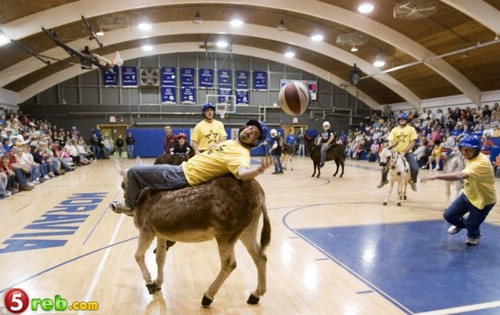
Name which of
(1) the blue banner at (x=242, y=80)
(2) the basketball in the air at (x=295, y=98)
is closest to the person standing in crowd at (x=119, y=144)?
(1) the blue banner at (x=242, y=80)

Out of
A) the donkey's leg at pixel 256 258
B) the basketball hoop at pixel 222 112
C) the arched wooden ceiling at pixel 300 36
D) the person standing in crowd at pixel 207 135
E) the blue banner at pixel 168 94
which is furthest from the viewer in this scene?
the blue banner at pixel 168 94

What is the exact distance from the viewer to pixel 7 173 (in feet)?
→ 33.9

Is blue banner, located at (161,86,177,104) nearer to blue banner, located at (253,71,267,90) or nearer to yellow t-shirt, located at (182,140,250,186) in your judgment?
blue banner, located at (253,71,267,90)

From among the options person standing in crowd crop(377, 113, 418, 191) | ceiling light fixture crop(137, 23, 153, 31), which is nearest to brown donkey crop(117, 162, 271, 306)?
person standing in crowd crop(377, 113, 418, 191)

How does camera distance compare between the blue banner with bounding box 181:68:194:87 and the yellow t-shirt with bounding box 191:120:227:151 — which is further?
the blue banner with bounding box 181:68:194:87

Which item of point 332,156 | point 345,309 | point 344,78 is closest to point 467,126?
point 332,156

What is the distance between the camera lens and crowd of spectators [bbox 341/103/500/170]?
Answer: 1752cm

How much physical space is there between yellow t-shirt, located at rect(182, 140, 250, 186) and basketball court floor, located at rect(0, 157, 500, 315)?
1.39 m

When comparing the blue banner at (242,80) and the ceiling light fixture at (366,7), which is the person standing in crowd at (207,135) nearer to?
the ceiling light fixture at (366,7)

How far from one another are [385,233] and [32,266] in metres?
5.73

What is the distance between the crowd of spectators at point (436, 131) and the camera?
1752 centimetres

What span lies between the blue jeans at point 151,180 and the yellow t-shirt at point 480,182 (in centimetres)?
436

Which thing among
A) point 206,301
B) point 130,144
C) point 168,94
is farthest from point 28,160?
point 168,94

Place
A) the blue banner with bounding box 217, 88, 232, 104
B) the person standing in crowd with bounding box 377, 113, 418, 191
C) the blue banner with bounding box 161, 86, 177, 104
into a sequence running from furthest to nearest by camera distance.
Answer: the blue banner with bounding box 217, 88, 232, 104 < the blue banner with bounding box 161, 86, 177, 104 < the person standing in crowd with bounding box 377, 113, 418, 191
